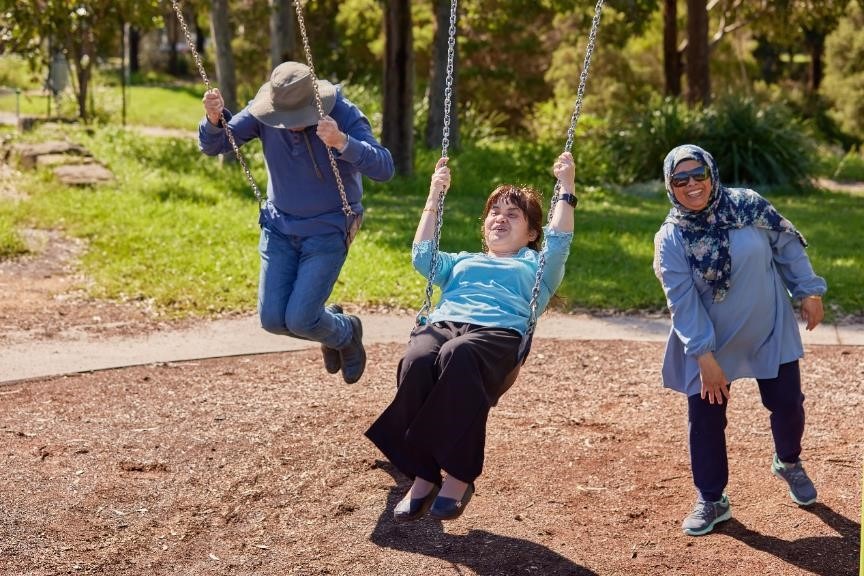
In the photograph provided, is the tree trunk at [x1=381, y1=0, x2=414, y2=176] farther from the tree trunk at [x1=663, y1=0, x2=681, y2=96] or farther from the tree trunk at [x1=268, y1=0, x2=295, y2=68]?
the tree trunk at [x1=663, y1=0, x2=681, y2=96]

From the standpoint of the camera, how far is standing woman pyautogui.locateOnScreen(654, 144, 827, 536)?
461 centimetres

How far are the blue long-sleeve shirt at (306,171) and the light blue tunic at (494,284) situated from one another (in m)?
0.70

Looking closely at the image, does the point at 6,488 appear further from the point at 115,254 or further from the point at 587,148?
the point at 587,148

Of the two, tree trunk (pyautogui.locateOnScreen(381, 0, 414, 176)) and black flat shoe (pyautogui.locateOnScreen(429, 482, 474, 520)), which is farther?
tree trunk (pyautogui.locateOnScreen(381, 0, 414, 176))

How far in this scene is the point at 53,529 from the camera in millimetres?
4824

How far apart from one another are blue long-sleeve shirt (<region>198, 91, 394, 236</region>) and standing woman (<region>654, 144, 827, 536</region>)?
1.47 metres

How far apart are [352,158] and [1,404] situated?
7.87 feet

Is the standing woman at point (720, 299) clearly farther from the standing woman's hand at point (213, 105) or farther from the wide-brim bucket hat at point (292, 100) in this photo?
the standing woman's hand at point (213, 105)

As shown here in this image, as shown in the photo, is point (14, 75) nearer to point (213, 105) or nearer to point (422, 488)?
point (213, 105)

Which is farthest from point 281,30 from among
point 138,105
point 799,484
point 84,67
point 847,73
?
point 847,73

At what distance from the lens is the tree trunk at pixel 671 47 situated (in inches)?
829

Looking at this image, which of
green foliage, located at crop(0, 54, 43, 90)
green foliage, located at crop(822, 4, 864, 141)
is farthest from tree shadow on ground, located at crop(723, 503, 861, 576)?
green foliage, located at crop(0, 54, 43, 90)

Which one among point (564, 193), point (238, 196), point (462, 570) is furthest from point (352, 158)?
point (238, 196)

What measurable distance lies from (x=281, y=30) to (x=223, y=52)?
0.79 meters
